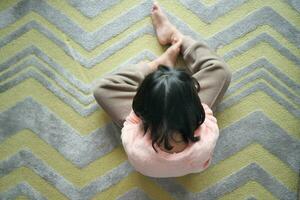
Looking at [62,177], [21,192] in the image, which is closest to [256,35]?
[62,177]

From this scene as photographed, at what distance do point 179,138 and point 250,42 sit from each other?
0.47 m

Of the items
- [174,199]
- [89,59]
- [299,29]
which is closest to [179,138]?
[174,199]

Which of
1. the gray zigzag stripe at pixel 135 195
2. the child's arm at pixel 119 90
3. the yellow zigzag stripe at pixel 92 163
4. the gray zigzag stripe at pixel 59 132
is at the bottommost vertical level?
the gray zigzag stripe at pixel 135 195

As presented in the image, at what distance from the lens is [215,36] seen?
1.14 metres

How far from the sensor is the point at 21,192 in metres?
1.13

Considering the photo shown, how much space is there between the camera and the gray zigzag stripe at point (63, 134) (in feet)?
3.68

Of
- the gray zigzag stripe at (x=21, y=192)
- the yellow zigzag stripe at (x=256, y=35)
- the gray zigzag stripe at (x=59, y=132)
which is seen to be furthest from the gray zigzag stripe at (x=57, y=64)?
the gray zigzag stripe at (x=21, y=192)

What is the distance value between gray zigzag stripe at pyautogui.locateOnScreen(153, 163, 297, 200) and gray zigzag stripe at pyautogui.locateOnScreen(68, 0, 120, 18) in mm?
525

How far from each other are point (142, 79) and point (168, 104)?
0.31m

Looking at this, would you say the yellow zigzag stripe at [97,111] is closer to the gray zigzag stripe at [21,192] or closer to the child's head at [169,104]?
the gray zigzag stripe at [21,192]

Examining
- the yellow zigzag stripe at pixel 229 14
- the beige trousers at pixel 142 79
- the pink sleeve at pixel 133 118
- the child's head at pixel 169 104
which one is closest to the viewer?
the child's head at pixel 169 104

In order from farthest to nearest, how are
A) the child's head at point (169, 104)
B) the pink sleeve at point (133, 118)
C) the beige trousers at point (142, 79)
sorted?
the beige trousers at point (142, 79) → the pink sleeve at point (133, 118) → the child's head at point (169, 104)

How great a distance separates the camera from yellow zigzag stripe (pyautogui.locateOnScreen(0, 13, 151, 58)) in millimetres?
1154

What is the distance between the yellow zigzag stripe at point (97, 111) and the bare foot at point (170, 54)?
0.21m
